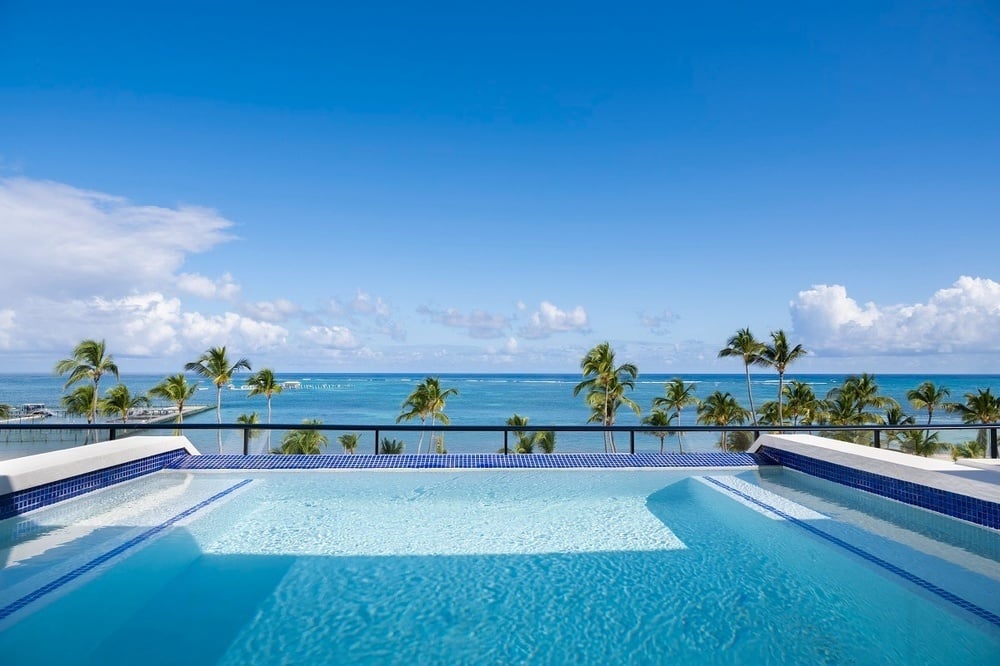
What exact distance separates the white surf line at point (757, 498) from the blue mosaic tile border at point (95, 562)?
14.9ft

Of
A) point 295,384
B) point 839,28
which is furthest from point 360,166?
point 295,384

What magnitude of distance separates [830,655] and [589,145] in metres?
12.2

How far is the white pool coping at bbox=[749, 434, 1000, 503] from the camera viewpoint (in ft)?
13.4

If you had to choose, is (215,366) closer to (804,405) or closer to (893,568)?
(804,405)

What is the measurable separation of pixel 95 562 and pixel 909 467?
5813 millimetres

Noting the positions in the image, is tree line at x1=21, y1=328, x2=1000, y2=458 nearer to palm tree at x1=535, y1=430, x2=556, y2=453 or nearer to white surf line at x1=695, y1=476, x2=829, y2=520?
palm tree at x1=535, y1=430, x2=556, y2=453

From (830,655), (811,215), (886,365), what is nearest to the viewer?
(830,655)

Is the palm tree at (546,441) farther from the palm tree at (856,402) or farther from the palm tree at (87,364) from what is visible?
the palm tree at (87,364)

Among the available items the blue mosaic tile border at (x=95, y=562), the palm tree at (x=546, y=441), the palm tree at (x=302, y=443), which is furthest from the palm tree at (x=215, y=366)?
the blue mosaic tile border at (x=95, y=562)

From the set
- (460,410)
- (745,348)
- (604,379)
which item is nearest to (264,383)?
(604,379)

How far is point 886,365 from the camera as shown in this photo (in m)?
35.8

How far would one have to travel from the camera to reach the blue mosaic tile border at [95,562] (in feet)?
9.11

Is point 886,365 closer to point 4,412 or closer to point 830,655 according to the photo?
point 830,655

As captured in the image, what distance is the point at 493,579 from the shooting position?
3283 mm
